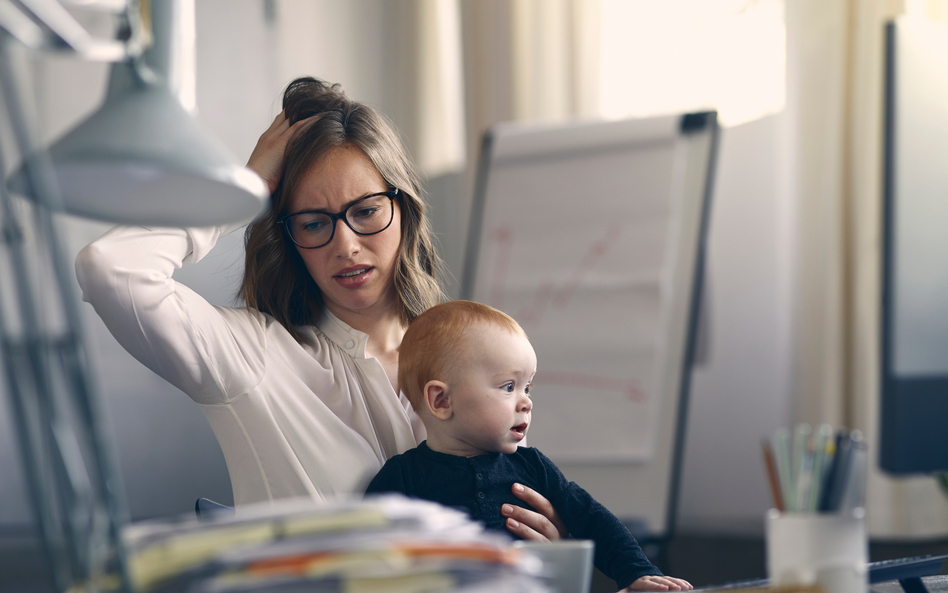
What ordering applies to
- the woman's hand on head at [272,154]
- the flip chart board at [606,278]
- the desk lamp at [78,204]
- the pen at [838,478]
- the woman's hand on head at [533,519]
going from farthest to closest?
the flip chart board at [606,278] → the woman's hand on head at [272,154] → the woman's hand on head at [533,519] → the pen at [838,478] → the desk lamp at [78,204]

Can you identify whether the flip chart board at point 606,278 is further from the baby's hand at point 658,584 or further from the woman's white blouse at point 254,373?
the baby's hand at point 658,584

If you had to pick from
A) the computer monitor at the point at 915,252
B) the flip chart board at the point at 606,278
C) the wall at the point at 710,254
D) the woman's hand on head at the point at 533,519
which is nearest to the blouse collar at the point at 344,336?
the woman's hand on head at the point at 533,519

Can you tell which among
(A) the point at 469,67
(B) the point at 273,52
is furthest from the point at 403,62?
(B) the point at 273,52

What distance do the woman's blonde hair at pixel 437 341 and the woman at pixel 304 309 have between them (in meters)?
0.10

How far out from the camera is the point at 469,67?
316cm

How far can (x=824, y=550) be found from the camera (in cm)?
55

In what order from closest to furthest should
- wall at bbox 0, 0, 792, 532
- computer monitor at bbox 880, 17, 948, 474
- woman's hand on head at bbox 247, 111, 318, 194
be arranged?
woman's hand on head at bbox 247, 111, 318, 194, computer monitor at bbox 880, 17, 948, 474, wall at bbox 0, 0, 792, 532

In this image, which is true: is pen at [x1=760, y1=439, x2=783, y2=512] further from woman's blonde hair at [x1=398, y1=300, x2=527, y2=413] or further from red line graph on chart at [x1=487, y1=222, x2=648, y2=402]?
red line graph on chart at [x1=487, y1=222, x2=648, y2=402]

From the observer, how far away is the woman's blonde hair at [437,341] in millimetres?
991

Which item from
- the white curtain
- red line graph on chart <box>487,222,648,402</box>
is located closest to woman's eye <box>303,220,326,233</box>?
red line graph on chart <box>487,222,648,402</box>

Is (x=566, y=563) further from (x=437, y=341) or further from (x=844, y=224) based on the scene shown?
(x=844, y=224)

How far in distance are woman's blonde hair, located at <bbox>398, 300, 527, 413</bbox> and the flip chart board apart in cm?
138

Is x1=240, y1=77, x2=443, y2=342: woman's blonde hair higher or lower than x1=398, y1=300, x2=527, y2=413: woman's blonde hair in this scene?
higher

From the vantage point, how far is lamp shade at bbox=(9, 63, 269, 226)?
1.46ft
